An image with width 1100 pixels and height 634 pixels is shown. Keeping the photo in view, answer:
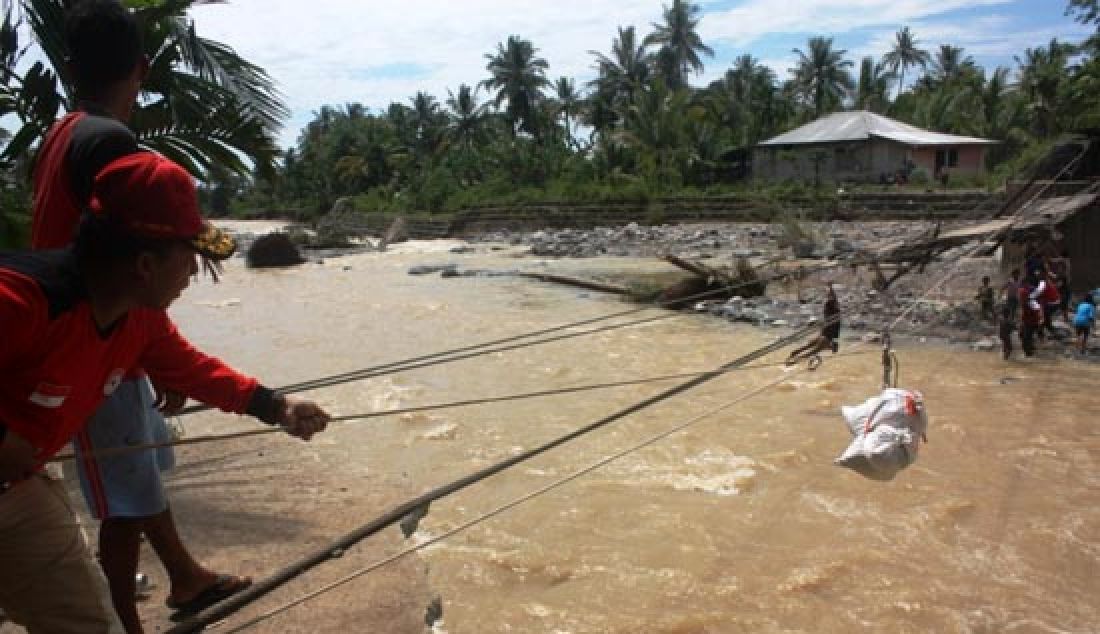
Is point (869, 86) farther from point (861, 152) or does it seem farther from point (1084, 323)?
point (1084, 323)

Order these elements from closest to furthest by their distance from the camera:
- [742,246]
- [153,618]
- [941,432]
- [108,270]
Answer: [108,270] → [153,618] → [941,432] → [742,246]

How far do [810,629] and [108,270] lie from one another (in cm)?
338

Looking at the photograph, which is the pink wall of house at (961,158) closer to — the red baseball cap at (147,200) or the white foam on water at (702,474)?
the white foam on water at (702,474)

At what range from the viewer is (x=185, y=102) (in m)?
4.37

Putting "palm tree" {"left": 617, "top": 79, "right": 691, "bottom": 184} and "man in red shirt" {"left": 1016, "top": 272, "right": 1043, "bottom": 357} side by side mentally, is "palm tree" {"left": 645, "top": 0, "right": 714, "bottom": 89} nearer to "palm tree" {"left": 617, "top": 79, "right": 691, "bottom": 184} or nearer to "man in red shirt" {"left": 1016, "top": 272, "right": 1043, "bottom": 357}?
"palm tree" {"left": 617, "top": 79, "right": 691, "bottom": 184}

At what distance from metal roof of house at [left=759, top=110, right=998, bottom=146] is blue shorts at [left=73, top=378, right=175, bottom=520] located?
93.0 feet

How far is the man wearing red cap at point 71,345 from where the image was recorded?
53.1 inches

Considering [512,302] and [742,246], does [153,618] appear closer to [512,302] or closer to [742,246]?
[512,302]

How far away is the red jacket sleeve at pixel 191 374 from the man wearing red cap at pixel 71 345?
0.45m

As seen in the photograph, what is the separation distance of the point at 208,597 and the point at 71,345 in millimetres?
1467

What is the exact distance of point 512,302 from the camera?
1493 cm

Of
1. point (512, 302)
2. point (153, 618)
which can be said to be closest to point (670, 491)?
point (153, 618)

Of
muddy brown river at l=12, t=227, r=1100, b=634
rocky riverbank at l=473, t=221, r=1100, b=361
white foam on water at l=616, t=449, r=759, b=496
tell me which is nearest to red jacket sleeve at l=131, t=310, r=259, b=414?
muddy brown river at l=12, t=227, r=1100, b=634

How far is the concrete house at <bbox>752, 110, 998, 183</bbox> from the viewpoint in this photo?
92.7ft
